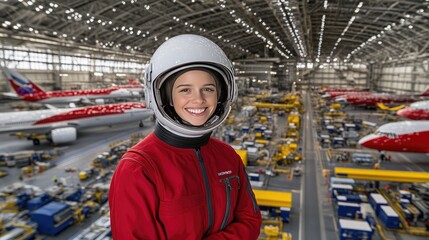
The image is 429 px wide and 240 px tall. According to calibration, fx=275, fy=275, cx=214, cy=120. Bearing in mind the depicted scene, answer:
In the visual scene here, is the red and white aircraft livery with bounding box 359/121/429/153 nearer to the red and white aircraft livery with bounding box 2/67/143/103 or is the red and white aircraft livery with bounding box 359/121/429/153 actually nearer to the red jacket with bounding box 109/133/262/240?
the red jacket with bounding box 109/133/262/240

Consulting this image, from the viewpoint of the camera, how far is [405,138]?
770 inches

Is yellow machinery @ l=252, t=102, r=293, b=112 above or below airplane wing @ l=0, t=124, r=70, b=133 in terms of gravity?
above

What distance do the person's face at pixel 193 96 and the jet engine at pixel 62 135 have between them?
84.2ft

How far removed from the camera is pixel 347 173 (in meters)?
16.4

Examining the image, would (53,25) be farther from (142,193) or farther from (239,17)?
(142,193)

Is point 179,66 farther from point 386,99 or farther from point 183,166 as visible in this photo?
point 386,99

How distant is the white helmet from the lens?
7.32 ft

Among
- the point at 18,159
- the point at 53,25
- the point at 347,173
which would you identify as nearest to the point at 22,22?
the point at 53,25

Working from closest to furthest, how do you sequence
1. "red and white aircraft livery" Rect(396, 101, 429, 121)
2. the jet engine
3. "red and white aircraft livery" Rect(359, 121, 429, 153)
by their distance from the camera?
"red and white aircraft livery" Rect(359, 121, 429, 153) → the jet engine → "red and white aircraft livery" Rect(396, 101, 429, 121)

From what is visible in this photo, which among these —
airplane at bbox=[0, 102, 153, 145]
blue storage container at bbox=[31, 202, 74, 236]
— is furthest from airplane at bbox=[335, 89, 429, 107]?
blue storage container at bbox=[31, 202, 74, 236]

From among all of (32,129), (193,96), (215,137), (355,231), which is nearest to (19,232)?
(193,96)

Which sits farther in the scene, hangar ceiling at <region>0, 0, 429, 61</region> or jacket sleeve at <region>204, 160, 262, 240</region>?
hangar ceiling at <region>0, 0, 429, 61</region>

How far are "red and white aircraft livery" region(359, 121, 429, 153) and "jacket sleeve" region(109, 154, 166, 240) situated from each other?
73.0ft

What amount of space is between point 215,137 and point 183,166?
25.6 meters
